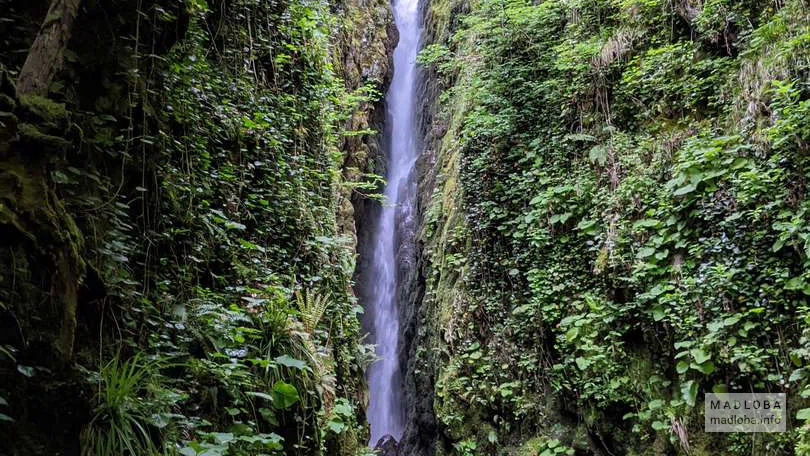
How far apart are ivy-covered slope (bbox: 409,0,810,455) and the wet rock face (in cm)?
240

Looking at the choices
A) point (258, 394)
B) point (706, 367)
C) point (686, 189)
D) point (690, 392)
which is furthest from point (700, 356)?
point (258, 394)

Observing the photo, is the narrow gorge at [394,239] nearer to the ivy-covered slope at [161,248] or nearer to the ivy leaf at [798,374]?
the ivy-covered slope at [161,248]

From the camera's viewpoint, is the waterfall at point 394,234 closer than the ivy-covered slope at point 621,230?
No

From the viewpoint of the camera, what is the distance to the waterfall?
1358 centimetres

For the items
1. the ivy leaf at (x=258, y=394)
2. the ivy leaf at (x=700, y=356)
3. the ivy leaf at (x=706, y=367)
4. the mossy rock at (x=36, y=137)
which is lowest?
the ivy leaf at (x=706, y=367)

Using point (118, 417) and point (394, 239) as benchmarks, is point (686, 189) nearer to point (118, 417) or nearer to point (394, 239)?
point (118, 417)

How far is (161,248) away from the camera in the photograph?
346cm

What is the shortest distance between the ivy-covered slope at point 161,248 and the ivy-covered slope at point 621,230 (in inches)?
131

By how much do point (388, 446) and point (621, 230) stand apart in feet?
26.1

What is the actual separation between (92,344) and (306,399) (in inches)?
72.6

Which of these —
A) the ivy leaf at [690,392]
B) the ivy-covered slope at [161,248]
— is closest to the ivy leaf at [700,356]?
the ivy leaf at [690,392]

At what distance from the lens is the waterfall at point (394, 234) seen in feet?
44.5

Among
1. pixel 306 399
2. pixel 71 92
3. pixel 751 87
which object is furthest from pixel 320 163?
pixel 751 87

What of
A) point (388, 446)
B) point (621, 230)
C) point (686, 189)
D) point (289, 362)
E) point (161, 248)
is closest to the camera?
point (161, 248)
